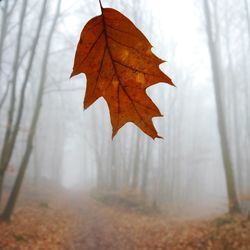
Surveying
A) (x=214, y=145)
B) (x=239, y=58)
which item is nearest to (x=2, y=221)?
(x=239, y=58)

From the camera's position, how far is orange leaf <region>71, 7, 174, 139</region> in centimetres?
84

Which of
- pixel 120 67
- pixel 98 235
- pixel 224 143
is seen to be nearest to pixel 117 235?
pixel 98 235

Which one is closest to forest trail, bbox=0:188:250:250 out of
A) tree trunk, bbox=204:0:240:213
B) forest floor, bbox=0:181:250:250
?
forest floor, bbox=0:181:250:250

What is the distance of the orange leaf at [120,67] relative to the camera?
843 millimetres

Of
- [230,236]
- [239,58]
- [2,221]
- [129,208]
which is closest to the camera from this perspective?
[230,236]

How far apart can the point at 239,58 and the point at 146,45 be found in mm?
27716

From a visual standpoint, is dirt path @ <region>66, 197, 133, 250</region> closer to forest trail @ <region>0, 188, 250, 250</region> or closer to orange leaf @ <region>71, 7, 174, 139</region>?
forest trail @ <region>0, 188, 250, 250</region>

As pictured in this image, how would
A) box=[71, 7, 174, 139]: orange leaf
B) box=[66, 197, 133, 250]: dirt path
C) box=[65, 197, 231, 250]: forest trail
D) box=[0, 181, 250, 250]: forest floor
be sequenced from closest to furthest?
box=[71, 7, 174, 139]: orange leaf
box=[0, 181, 250, 250]: forest floor
box=[65, 197, 231, 250]: forest trail
box=[66, 197, 133, 250]: dirt path

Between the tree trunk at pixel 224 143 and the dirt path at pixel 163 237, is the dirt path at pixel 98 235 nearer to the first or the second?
the dirt path at pixel 163 237

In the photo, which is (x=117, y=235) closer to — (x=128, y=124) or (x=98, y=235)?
(x=98, y=235)

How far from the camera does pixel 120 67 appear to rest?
3.01 ft

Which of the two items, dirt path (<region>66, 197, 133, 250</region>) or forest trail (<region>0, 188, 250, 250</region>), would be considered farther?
dirt path (<region>66, 197, 133, 250</region>)

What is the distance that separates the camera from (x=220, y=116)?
33.3 ft

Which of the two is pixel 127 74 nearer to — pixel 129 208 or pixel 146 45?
pixel 146 45
